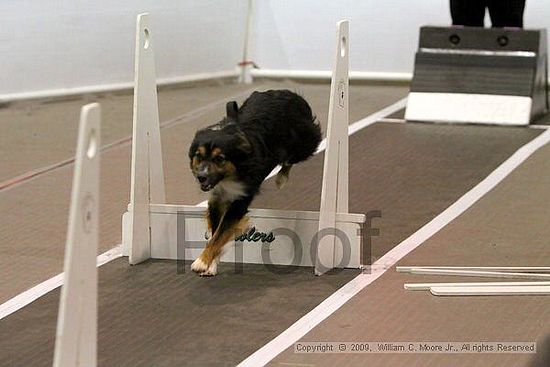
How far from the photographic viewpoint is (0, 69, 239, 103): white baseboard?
8.25 metres

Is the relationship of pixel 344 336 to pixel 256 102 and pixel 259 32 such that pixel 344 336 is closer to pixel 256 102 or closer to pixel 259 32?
pixel 256 102

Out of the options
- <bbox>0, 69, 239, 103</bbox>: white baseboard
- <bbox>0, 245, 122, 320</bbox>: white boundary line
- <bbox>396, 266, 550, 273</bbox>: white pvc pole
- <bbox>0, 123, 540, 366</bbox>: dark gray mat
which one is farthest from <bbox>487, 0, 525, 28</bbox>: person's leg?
<bbox>0, 245, 122, 320</bbox>: white boundary line

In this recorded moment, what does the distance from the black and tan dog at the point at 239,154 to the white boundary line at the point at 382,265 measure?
50cm

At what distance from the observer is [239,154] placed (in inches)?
169

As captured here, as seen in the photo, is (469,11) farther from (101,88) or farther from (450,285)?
(450,285)

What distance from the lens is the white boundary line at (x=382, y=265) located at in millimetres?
3682

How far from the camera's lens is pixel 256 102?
4.68 meters

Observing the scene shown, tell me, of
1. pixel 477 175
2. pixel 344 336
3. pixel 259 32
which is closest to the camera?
pixel 344 336

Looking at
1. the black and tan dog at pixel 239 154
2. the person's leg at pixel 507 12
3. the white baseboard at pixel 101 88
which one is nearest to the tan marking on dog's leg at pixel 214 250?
the black and tan dog at pixel 239 154

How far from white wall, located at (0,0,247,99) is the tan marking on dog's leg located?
12.9ft

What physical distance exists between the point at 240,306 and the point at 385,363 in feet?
2.48

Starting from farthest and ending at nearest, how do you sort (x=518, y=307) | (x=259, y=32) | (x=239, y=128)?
(x=259, y=32) < (x=239, y=128) < (x=518, y=307)

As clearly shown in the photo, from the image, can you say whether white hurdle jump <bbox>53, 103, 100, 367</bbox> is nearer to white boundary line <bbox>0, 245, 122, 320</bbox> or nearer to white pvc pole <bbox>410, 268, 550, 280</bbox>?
white boundary line <bbox>0, 245, 122, 320</bbox>

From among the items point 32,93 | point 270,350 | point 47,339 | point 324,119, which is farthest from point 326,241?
point 32,93
